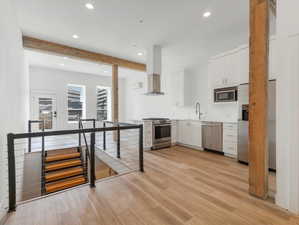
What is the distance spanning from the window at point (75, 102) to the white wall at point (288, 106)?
7596 mm

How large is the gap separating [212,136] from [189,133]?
798mm

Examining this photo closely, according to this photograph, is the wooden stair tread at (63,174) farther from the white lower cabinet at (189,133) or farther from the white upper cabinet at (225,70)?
the white upper cabinet at (225,70)

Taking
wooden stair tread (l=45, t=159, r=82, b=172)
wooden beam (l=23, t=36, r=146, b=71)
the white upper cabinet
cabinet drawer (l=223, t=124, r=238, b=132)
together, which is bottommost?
wooden stair tread (l=45, t=159, r=82, b=172)

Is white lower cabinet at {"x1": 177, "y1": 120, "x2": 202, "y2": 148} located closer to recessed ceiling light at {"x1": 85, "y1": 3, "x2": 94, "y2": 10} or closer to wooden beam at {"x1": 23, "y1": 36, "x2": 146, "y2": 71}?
wooden beam at {"x1": 23, "y1": 36, "x2": 146, "y2": 71}

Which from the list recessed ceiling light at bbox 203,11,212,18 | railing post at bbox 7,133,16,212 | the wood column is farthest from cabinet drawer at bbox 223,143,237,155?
railing post at bbox 7,133,16,212

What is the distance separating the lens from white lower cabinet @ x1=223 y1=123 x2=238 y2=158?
145 inches

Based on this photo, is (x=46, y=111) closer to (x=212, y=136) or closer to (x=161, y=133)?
(x=161, y=133)

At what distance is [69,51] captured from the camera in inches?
175

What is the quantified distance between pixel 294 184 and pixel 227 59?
303 cm

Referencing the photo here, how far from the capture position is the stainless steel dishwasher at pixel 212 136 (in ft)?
13.3

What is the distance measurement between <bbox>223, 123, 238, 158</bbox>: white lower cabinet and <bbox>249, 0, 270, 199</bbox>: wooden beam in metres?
1.76

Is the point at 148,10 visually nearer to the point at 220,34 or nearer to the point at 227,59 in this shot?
the point at 220,34

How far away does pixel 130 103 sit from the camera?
8820mm

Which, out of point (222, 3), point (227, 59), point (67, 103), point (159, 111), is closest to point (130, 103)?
point (159, 111)
